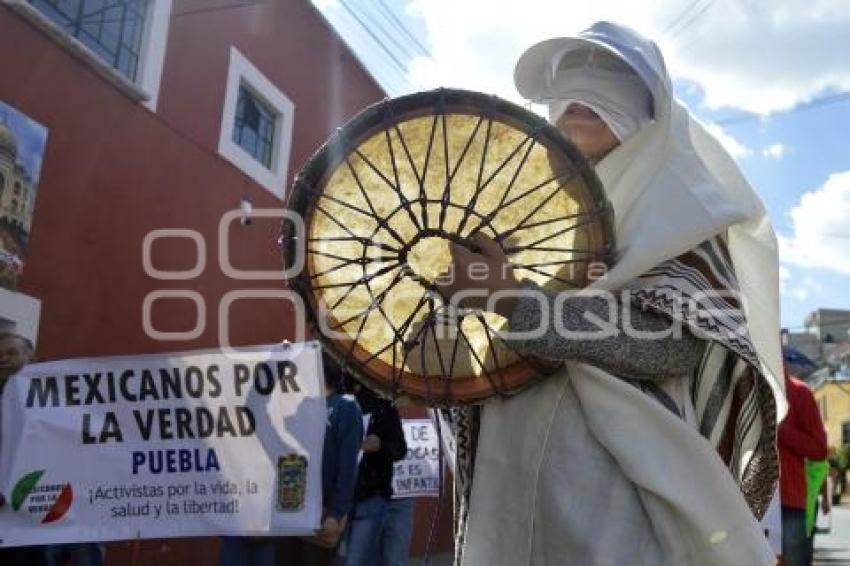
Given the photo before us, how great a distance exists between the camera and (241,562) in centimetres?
482

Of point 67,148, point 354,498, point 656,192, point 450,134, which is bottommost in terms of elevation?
point 354,498

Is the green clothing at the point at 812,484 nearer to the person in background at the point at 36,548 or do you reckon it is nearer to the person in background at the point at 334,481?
the person in background at the point at 334,481

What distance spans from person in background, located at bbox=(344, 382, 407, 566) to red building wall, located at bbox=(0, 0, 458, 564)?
55.8 inches

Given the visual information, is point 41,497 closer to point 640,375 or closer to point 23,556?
point 23,556

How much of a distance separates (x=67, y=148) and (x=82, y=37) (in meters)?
0.97

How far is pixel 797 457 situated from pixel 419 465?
3087mm

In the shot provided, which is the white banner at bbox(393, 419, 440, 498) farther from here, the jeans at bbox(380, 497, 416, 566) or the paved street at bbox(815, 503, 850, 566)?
the paved street at bbox(815, 503, 850, 566)

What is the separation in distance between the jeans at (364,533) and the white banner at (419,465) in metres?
0.50

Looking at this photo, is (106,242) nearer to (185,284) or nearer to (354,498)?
(185,284)

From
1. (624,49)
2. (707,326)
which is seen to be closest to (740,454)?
(707,326)

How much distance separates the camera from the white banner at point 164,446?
429cm

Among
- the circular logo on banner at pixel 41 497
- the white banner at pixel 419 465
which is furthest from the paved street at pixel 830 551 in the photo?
the circular logo on banner at pixel 41 497

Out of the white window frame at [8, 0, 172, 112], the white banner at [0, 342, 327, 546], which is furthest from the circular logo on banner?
the white window frame at [8, 0, 172, 112]

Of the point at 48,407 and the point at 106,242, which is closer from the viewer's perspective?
the point at 48,407
